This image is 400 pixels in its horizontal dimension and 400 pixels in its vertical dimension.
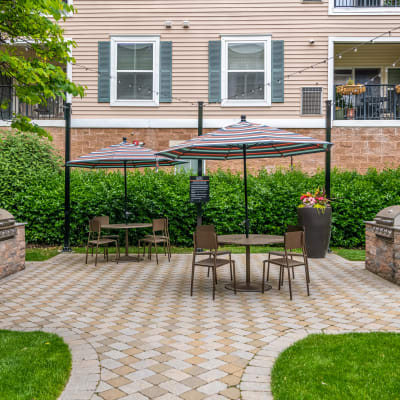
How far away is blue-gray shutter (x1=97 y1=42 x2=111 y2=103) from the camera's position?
45.2ft

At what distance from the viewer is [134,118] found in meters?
13.8

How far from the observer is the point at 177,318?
507 centimetres

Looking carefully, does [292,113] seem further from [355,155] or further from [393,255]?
[393,255]

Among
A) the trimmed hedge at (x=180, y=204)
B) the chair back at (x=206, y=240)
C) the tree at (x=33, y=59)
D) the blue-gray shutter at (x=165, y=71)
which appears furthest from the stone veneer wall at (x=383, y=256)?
the blue-gray shutter at (x=165, y=71)

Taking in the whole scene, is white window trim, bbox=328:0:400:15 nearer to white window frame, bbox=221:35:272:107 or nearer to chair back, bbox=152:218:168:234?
white window frame, bbox=221:35:272:107

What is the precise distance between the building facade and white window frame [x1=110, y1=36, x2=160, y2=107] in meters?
0.03

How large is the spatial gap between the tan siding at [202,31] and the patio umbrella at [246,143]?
20.9 ft

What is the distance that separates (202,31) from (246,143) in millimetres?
9350

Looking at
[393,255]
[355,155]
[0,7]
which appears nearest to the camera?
[0,7]

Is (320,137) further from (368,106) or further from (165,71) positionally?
(165,71)

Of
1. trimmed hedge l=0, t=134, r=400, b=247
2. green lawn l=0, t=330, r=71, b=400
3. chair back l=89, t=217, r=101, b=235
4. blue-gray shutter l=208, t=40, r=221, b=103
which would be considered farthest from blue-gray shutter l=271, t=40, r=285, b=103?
green lawn l=0, t=330, r=71, b=400

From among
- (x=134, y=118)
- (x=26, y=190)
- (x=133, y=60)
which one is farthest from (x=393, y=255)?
(x=133, y=60)

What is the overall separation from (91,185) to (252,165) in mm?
5109

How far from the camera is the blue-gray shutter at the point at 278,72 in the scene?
13.7 meters
